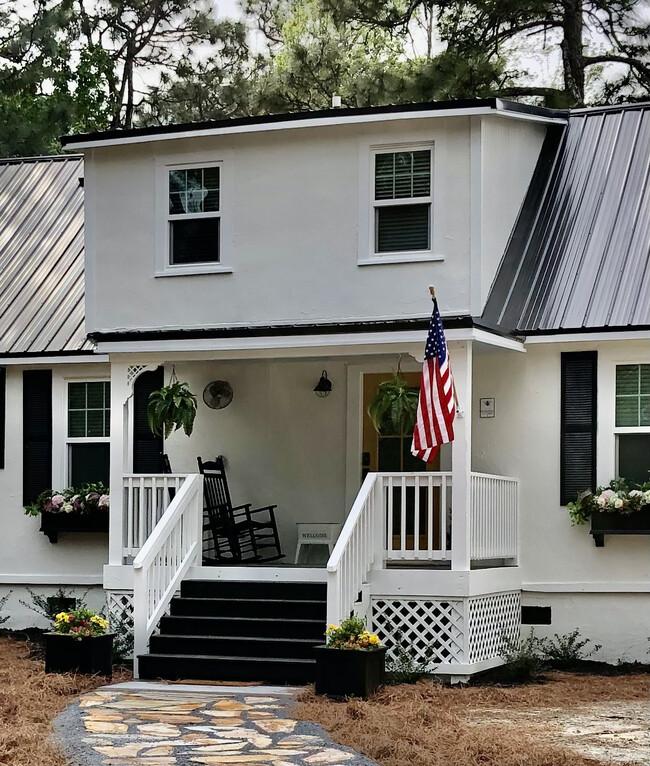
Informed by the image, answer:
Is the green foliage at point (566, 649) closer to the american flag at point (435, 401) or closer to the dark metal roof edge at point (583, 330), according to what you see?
the american flag at point (435, 401)

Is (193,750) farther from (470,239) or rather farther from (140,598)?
(470,239)

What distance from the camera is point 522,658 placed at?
1152 cm

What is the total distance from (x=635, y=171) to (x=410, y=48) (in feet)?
44.8

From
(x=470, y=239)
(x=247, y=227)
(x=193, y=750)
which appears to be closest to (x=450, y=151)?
(x=470, y=239)

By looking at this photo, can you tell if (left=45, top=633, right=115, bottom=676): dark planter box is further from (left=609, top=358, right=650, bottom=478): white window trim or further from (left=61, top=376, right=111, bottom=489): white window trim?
(left=609, top=358, right=650, bottom=478): white window trim

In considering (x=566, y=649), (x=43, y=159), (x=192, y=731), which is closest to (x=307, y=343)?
(x=566, y=649)

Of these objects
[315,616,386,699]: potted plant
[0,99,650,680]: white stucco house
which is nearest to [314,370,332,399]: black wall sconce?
[0,99,650,680]: white stucco house

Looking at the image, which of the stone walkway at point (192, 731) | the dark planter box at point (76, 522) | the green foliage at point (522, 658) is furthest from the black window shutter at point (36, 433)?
the green foliage at point (522, 658)

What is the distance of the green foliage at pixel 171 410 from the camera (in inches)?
495

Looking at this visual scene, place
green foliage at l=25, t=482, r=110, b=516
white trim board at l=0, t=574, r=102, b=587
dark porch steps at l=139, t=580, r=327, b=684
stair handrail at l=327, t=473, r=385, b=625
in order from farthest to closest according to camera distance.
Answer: white trim board at l=0, t=574, r=102, b=587 → green foliage at l=25, t=482, r=110, b=516 → dark porch steps at l=139, t=580, r=327, b=684 → stair handrail at l=327, t=473, r=385, b=625

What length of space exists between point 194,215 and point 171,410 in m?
→ 1.90

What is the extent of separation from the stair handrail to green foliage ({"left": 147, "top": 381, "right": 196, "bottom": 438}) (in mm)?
1982

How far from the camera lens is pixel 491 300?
39.8ft

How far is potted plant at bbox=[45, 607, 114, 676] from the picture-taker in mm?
10836
